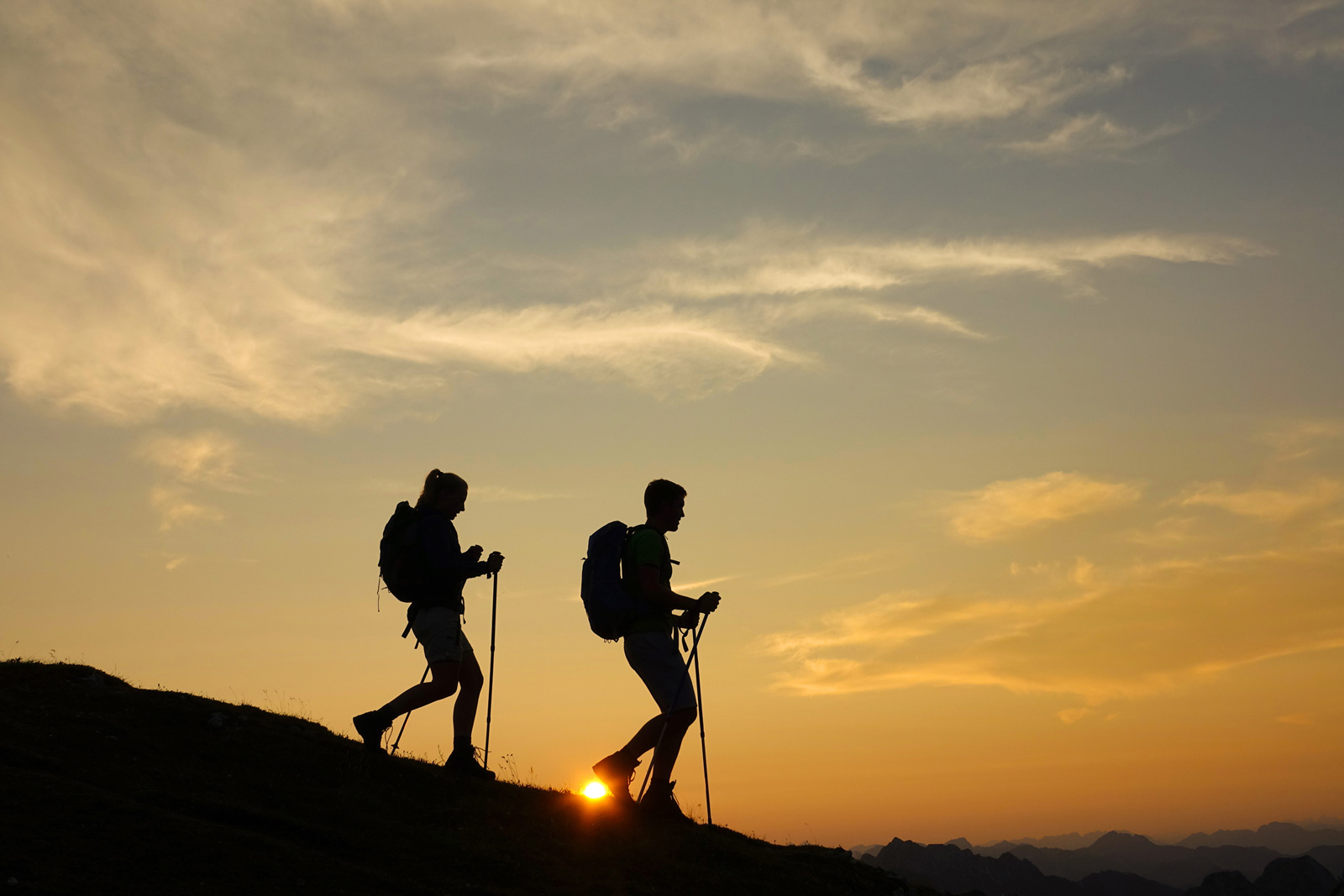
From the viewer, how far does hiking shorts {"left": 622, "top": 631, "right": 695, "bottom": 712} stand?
36.7ft

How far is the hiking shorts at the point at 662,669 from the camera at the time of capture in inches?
440

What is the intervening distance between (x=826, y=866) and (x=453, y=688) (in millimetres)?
4658

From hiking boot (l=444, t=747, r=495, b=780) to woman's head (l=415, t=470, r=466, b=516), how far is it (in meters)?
2.78

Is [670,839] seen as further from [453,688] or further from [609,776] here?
[453,688]

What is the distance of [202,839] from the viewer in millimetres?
8211

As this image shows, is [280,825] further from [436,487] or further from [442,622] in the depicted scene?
[436,487]

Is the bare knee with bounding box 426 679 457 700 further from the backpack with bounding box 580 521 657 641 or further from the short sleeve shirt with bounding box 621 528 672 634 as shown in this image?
the short sleeve shirt with bounding box 621 528 672 634

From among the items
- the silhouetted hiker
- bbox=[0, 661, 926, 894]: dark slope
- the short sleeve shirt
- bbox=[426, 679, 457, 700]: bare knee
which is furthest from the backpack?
bbox=[0, 661, 926, 894]: dark slope

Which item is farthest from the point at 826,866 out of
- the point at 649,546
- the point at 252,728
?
the point at 252,728

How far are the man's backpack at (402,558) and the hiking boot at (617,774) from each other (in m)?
2.90

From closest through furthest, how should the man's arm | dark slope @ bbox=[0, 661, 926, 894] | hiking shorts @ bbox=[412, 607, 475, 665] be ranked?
dark slope @ bbox=[0, 661, 926, 894]
the man's arm
hiking shorts @ bbox=[412, 607, 475, 665]

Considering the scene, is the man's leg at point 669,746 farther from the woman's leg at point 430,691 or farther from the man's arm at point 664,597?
the woman's leg at point 430,691

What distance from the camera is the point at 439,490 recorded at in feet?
40.5

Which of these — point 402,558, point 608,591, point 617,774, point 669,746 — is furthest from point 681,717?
point 402,558
